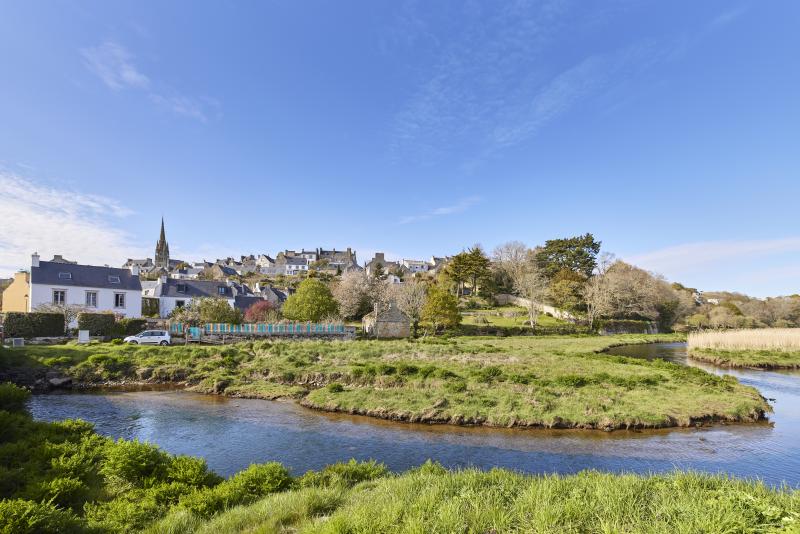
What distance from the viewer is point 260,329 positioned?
43188mm

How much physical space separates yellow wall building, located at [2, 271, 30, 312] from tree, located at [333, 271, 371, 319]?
4010cm

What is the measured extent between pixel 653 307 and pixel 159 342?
88.9 metres

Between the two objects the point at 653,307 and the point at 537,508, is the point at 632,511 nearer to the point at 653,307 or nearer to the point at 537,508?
the point at 537,508

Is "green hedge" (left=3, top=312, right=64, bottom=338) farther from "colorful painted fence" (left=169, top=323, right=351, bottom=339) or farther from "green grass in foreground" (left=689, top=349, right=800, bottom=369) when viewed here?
"green grass in foreground" (left=689, top=349, right=800, bottom=369)

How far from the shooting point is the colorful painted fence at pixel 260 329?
41528 mm

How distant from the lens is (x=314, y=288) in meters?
51.4

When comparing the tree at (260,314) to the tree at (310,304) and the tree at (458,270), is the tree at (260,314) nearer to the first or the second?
the tree at (310,304)

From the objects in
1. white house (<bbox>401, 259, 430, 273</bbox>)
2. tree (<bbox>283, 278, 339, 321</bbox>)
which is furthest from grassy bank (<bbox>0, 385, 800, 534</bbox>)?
white house (<bbox>401, 259, 430, 273</bbox>)

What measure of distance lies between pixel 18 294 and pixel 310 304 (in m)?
36.5

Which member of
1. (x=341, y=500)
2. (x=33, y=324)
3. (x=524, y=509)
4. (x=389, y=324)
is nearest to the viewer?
(x=524, y=509)

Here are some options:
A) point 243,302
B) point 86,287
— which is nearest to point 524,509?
point 86,287

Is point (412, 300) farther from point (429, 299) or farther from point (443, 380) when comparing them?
point (443, 380)

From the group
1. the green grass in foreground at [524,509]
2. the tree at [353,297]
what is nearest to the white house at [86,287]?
the tree at [353,297]

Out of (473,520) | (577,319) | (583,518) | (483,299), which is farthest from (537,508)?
(483,299)
